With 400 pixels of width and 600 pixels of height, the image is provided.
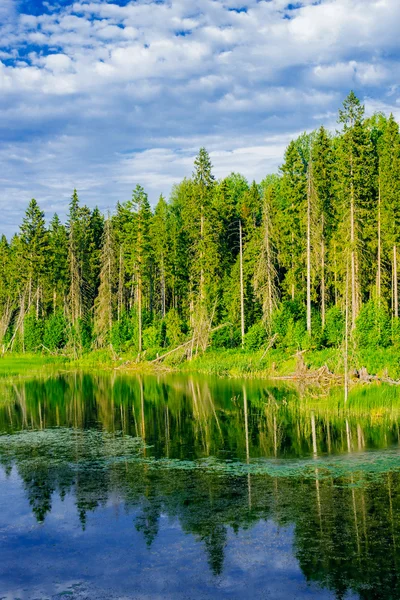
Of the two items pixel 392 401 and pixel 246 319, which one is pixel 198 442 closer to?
pixel 392 401

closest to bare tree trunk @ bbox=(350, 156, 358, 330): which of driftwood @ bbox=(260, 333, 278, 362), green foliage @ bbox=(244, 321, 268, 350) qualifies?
driftwood @ bbox=(260, 333, 278, 362)

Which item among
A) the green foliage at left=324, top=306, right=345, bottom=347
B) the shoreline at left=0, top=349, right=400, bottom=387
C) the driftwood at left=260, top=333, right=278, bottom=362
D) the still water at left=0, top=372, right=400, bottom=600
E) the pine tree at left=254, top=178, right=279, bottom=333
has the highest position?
the pine tree at left=254, top=178, right=279, bottom=333

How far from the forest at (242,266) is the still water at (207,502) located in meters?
16.3

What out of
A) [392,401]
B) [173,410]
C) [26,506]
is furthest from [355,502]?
[173,410]

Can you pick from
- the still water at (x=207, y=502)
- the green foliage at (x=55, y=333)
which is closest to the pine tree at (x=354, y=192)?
the still water at (x=207, y=502)

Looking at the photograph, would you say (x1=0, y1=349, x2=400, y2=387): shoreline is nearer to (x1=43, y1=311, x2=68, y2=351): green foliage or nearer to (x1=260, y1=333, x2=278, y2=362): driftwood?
(x1=260, y1=333, x2=278, y2=362): driftwood

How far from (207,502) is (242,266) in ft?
144

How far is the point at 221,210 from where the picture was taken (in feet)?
231

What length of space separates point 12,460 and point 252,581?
13.2m

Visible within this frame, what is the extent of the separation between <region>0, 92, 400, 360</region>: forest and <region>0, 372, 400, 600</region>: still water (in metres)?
16.3

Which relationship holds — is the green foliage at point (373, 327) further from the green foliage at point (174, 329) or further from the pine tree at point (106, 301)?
the pine tree at point (106, 301)

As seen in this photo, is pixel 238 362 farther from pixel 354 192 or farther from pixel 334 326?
pixel 354 192

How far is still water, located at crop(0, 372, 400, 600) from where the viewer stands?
12.3 meters

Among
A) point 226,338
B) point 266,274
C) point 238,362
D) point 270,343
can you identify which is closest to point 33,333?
point 226,338
